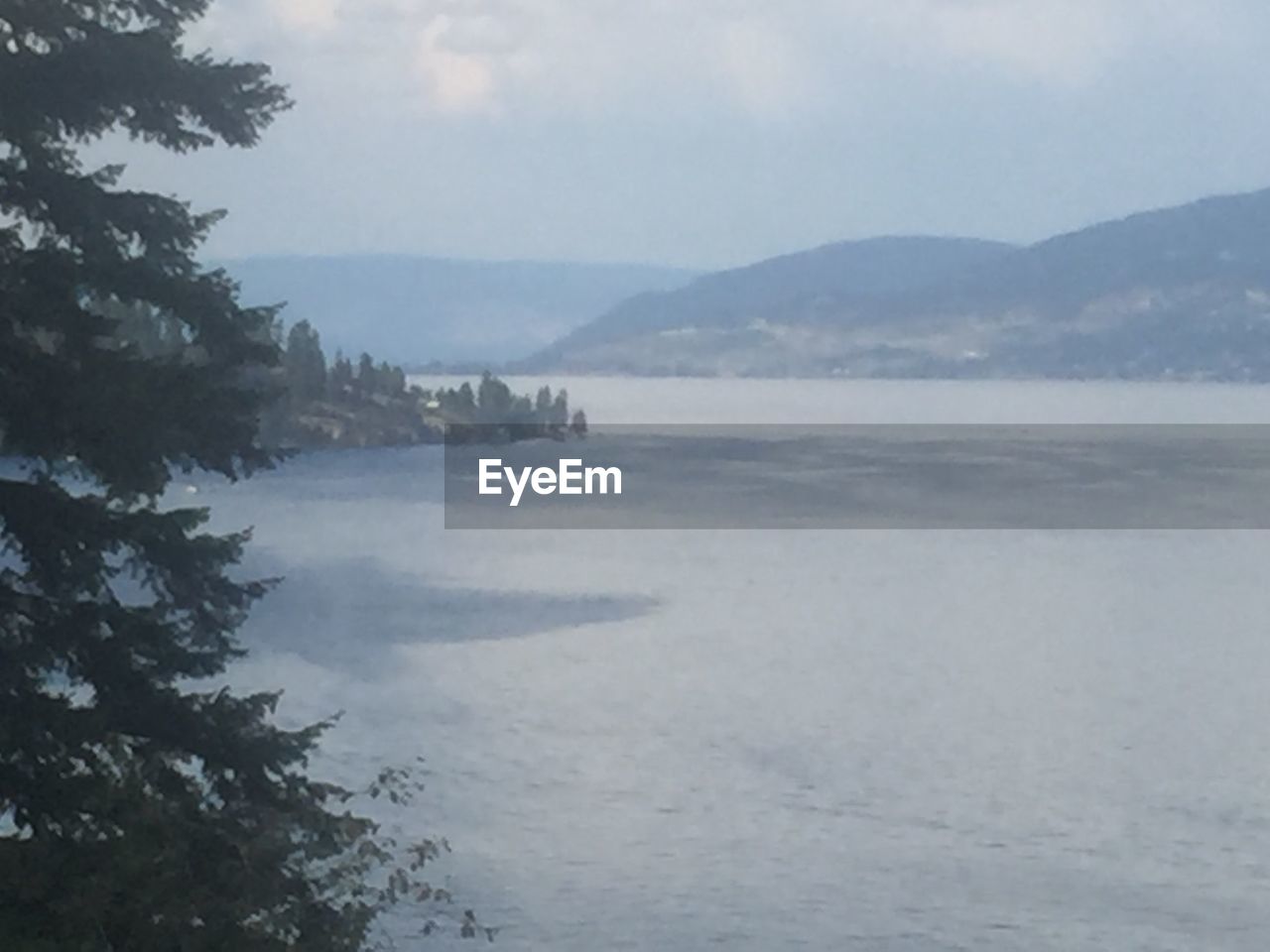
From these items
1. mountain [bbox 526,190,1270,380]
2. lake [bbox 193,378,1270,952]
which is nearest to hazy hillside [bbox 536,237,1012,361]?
mountain [bbox 526,190,1270,380]

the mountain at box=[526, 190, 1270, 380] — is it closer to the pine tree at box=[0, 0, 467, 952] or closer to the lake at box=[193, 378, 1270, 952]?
the lake at box=[193, 378, 1270, 952]

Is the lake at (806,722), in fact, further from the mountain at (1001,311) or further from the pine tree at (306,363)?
the mountain at (1001,311)

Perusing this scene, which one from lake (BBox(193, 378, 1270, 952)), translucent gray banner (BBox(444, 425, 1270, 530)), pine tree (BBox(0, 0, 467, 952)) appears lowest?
lake (BBox(193, 378, 1270, 952))

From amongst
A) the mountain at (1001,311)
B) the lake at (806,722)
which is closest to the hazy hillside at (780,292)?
the mountain at (1001,311)

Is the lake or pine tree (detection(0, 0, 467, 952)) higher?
pine tree (detection(0, 0, 467, 952))

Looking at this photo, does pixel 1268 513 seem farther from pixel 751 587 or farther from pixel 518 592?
pixel 518 592
